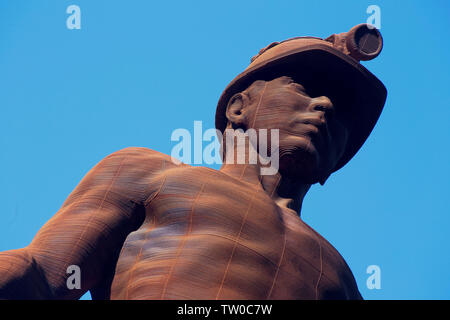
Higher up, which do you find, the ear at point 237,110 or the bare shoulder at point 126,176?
the ear at point 237,110

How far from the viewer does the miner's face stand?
9969 mm

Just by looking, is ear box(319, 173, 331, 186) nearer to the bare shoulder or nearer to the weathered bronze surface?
the weathered bronze surface

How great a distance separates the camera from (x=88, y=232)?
853 centimetres

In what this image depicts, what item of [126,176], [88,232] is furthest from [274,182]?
[88,232]

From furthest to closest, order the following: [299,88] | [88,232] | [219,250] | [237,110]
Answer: [237,110] < [299,88] < [88,232] < [219,250]

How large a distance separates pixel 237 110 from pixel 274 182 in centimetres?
116

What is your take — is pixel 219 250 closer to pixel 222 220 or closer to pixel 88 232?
pixel 222 220

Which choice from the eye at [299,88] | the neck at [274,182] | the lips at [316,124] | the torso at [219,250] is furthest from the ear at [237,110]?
the torso at [219,250]

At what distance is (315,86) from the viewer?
10695 mm

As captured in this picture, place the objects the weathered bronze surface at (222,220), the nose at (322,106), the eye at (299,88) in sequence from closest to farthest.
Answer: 1. the weathered bronze surface at (222,220)
2. the nose at (322,106)
3. the eye at (299,88)

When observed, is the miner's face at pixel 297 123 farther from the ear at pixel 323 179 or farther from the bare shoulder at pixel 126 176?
the bare shoulder at pixel 126 176

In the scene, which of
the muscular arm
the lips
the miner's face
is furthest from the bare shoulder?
the lips

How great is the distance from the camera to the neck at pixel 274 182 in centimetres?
998
